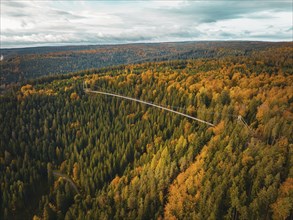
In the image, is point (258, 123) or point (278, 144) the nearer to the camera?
point (278, 144)

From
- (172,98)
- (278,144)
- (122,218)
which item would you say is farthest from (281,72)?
(122,218)

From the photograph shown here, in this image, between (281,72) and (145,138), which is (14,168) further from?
(281,72)

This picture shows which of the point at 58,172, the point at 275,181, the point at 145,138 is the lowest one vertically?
the point at 58,172

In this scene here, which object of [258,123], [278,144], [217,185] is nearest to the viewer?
[217,185]

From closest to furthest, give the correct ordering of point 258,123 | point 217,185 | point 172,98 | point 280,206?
point 280,206, point 217,185, point 258,123, point 172,98

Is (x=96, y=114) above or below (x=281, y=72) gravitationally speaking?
below

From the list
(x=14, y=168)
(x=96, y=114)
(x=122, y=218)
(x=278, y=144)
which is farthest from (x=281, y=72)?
(x=14, y=168)

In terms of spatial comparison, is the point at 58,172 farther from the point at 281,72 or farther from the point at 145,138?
the point at 281,72
